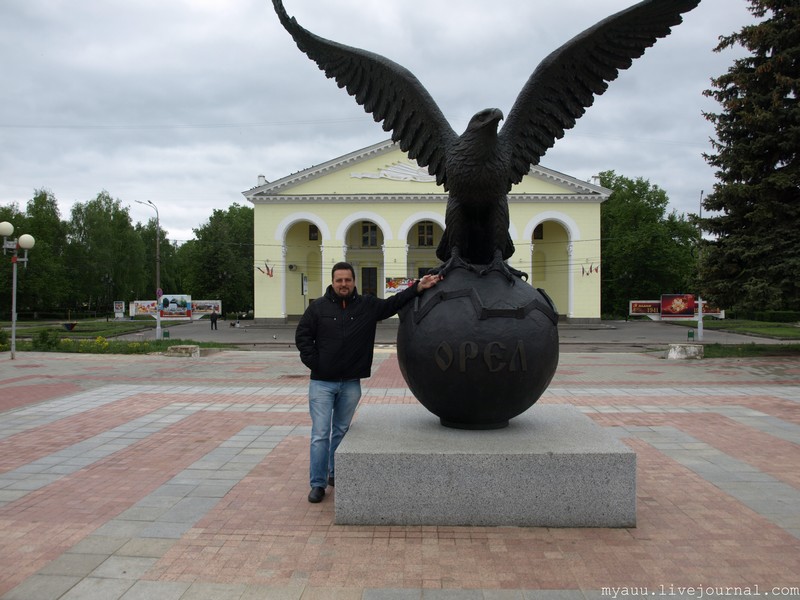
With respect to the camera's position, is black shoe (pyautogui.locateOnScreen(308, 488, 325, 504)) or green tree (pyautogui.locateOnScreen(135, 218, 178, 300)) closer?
black shoe (pyautogui.locateOnScreen(308, 488, 325, 504))

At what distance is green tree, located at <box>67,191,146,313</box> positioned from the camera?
52.2 meters

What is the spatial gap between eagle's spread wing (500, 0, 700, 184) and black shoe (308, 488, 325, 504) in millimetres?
3278

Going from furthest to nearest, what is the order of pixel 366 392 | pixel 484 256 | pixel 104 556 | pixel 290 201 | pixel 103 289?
pixel 103 289 < pixel 290 201 < pixel 366 392 < pixel 484 256 < pixel 104 556

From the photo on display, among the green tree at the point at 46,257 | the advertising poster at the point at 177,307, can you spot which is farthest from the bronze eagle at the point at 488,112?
the green tree at the point at 46,257

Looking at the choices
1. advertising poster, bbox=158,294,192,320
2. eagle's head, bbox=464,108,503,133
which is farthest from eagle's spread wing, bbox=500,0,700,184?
advertising poster, bbox=158,294,192,320

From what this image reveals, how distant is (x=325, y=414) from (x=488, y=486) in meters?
1.46

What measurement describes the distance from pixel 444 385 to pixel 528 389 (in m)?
0.66

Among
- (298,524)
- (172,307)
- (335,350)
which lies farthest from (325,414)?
(172,307)

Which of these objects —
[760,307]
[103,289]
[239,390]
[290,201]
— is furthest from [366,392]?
[103,289]

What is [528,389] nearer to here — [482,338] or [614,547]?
[482,338]

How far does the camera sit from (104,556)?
3.63 meters

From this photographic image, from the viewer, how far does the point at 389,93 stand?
5336mm

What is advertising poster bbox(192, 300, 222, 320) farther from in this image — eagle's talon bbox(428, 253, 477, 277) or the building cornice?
eagle's talon bbox(428, 253, 477, 277)

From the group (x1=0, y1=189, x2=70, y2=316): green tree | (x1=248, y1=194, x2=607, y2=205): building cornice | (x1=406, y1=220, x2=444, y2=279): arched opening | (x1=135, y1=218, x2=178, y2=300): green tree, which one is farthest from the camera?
(x1=135, y1=218, x2=178, y2=300): green tree
